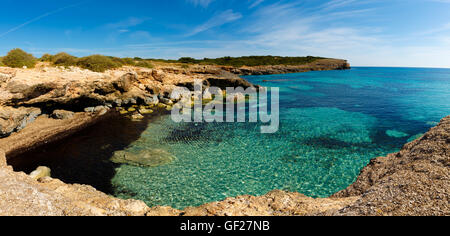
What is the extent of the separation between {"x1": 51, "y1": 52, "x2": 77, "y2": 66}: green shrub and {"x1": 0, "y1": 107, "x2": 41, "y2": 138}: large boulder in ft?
78.1

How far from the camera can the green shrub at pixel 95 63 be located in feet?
122

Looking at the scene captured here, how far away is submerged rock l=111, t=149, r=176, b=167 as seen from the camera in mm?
13070

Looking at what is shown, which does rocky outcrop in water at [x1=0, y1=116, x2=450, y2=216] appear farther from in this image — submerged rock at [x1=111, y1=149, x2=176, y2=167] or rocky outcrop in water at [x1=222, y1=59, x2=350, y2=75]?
rocky outcrop in water at [x1=222, y1=59, x2=350, y2=75]

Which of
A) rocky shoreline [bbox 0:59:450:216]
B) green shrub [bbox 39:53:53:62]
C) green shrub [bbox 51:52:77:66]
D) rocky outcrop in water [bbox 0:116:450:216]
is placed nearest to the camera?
rocky outcrop in water [bbox 0:116:450:216]

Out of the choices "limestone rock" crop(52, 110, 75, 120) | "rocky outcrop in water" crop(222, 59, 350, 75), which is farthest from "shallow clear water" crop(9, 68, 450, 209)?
"rocky outcrop in water" crop(222, 59, 350, 75)

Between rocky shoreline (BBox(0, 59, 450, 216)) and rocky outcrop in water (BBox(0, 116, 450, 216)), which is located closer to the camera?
rocky outcrop in water (BBox(0, 116, 450, 216))

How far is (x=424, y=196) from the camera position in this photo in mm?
4578

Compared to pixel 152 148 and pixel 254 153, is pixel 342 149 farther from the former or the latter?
pixel 152 148

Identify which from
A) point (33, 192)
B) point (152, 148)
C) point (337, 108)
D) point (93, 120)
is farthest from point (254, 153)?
point (337, 108)

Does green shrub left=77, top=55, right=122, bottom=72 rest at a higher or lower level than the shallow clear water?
higher

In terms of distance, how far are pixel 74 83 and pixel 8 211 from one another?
22.2 meters

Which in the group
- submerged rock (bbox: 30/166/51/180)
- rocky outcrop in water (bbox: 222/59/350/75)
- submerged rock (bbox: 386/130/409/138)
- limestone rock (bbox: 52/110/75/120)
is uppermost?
rocky outcrop in water (bbox: 222/59/350/75)

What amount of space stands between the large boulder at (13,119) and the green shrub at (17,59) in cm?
1478

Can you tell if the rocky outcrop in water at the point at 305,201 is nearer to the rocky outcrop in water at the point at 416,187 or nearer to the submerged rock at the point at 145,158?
the rocky outcrop in water at the point at 416,187
